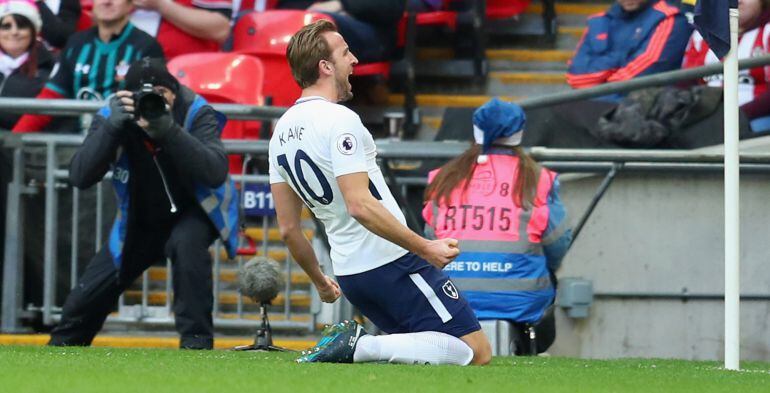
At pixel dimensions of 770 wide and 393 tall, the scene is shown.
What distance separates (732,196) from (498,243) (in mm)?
2237

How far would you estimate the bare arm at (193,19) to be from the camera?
13.5 m

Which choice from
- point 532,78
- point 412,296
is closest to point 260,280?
point 412,296

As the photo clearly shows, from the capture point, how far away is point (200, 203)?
10086 mm

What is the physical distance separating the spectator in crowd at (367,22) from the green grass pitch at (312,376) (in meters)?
5.04

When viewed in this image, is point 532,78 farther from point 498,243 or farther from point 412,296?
point 412,296

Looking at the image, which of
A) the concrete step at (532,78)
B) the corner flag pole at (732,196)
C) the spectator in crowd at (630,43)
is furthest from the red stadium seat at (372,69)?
the corner flag pole at (732,196)

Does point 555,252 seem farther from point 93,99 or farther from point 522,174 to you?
point 93,99

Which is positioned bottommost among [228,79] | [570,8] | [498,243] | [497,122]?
[498,243]

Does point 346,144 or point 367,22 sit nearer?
point 346,144

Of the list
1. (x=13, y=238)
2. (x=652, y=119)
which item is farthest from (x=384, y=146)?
(x=13, y=238)

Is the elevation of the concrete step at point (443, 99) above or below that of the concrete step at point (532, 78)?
below

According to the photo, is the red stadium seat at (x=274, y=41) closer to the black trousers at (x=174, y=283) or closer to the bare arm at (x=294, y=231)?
the black trousers at (x=174, y=283)

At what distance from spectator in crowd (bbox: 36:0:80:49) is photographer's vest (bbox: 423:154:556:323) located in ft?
16.9

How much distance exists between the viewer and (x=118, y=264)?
1012 centimetres
